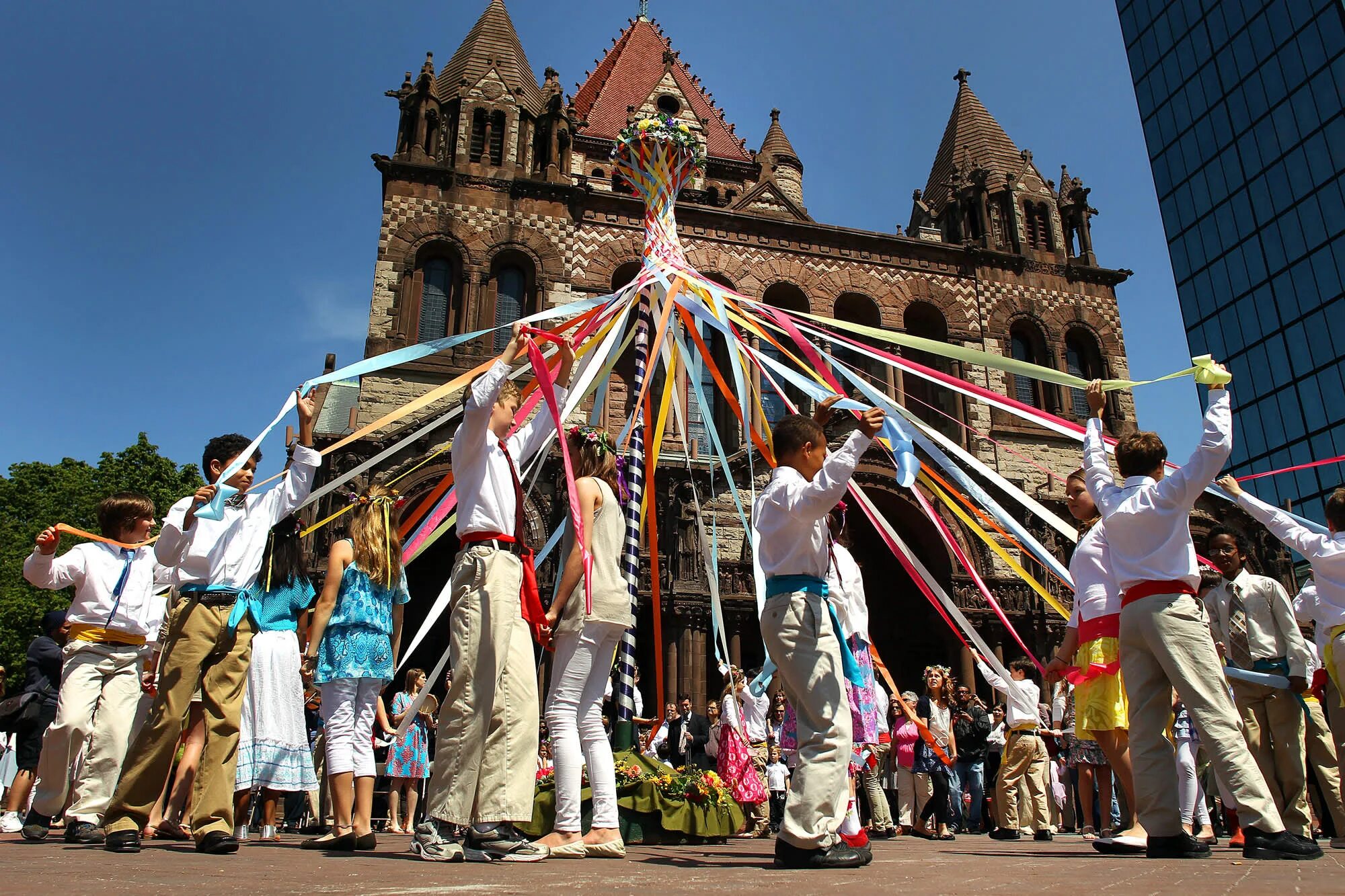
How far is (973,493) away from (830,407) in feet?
6.98

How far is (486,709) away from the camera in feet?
12.2

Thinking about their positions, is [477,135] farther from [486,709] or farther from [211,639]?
[486,709]

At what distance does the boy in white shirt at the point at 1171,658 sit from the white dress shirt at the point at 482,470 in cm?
274

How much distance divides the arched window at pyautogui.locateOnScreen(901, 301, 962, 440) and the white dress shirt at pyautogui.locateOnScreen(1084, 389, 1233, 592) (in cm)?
1543

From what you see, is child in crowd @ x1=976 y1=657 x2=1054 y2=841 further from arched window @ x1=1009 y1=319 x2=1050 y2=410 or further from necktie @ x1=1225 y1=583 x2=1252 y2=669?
arched window @ x1=1009 y1=319 x2=1050 y2=410

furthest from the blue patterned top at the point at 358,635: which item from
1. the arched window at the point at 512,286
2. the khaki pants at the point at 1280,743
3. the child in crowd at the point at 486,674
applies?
the arched window at the point at 512,286

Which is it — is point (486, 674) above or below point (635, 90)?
below

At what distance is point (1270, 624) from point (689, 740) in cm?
689

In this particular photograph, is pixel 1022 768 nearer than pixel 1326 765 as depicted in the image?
No

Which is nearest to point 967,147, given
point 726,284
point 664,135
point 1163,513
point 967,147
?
point 967,147

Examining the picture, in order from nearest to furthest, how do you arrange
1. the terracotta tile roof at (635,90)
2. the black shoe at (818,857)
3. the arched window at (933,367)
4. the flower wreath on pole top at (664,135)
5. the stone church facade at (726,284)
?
the black shoe at (818,857)
the flower wreath on pole top at (664,135)
the stone church facade at (726,284)
the arched window at (933,367)
the terracotta tile roof at (635,90)

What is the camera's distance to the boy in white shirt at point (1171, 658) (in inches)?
145

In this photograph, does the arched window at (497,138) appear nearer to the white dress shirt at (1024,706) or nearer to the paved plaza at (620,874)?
the white dress shirt at (1024,706)

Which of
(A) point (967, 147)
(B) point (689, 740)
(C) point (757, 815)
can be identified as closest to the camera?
(C) point (757, 815)
